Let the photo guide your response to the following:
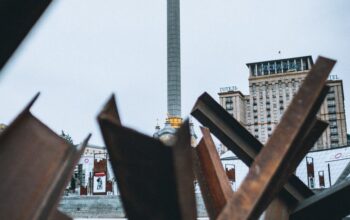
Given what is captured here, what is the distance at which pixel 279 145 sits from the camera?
318cm

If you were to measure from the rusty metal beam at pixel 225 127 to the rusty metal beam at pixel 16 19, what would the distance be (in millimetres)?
2023

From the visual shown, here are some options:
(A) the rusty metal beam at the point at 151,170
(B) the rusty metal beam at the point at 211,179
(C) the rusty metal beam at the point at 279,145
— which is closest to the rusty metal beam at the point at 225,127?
(B) the rusty metal beam at the point at 211,179

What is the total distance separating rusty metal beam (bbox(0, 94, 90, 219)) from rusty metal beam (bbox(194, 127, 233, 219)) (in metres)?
1.61

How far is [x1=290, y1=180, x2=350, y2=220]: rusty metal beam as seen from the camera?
4887 millimetres

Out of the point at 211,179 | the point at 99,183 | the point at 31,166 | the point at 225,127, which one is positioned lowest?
the point at 31,166

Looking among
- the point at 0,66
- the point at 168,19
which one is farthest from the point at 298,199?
the point at 168,19

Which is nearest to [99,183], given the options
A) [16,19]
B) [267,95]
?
[16,19]

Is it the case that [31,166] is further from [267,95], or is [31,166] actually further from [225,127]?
[267,95]

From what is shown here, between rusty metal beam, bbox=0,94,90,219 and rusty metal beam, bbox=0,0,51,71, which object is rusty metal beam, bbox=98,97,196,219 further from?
rusty metal beam, bbox=0,0,51,71

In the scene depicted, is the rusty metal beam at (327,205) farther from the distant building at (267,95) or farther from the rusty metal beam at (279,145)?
the distant building at (267,95)

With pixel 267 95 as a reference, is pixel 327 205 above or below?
below

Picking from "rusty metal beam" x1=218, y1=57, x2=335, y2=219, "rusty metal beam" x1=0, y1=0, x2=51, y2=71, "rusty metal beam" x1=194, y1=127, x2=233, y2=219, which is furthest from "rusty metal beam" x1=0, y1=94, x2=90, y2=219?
"rusty metal beam" x1=194, y1=127, x2=233, y2=219

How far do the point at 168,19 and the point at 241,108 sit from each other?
190 ft

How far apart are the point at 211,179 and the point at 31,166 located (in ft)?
6.29
